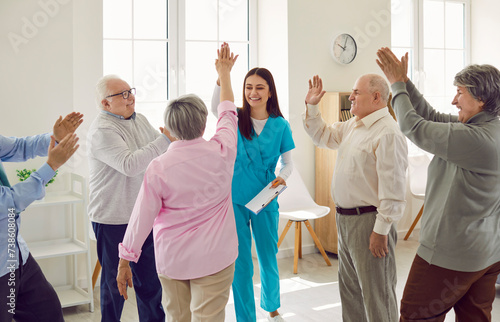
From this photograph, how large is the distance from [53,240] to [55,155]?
1.84 meters

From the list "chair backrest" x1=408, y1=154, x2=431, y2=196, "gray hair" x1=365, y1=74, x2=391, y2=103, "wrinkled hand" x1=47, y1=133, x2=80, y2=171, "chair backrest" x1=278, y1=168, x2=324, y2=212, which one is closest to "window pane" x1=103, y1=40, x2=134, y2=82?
"chair backrest" x1=278, y1=168, x2=324, y2=212

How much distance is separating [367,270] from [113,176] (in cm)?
134

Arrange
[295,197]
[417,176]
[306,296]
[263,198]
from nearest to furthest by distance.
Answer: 1. [263,198]
2. [306,296]
3. [295,197]
4. [417,176]

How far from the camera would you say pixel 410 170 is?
5.44 metres

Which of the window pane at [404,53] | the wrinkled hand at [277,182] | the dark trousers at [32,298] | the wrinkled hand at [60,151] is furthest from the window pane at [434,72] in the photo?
the dark trousers at [32,298]

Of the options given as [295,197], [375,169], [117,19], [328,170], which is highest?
[117,19]

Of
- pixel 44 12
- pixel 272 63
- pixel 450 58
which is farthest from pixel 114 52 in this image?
pixel 450 58

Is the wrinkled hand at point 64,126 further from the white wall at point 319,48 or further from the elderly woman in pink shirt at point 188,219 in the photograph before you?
the white wall at point 319,48

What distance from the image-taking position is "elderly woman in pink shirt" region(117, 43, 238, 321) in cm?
188

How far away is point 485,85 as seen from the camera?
1.89 meters

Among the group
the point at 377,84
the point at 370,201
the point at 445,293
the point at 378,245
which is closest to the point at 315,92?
the point at 377,84

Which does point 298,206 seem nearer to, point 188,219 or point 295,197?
point 295,197

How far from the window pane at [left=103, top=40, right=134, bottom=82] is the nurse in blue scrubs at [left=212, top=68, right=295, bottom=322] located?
1665 mm

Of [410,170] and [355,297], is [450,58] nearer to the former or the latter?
[410,170]
